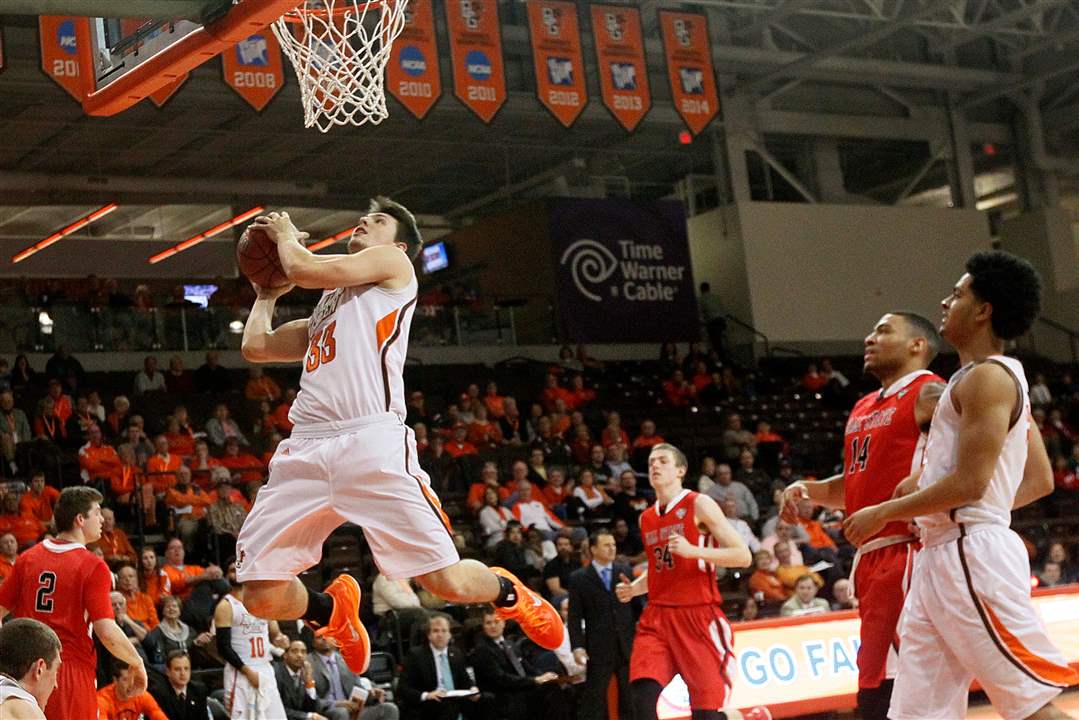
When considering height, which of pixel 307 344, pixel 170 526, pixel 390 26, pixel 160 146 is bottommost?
pixel 170 526

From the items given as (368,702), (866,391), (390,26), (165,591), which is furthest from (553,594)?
(866,391)

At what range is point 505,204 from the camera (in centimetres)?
2770

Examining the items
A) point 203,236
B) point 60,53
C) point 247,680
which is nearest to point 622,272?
point 203,236

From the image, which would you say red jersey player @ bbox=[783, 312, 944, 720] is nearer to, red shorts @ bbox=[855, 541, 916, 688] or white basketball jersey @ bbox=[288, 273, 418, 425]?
red shorts @ bbox=[855, 541, 916, 688]

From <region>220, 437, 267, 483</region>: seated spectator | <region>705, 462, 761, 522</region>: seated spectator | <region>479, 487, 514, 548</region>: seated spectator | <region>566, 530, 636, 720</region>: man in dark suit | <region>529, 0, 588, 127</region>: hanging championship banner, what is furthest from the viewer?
<region>529, 0, 588, 127</region>: hanging championship banner

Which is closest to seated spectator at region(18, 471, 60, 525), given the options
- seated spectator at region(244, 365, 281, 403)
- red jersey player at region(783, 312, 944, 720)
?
seated spectator at region(244, 365, 281, 403)

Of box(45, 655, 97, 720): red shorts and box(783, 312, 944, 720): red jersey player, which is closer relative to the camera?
box(783, 312, 944, 720): red jersey player

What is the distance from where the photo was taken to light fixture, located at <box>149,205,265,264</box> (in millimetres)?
24891

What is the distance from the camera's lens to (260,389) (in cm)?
1741

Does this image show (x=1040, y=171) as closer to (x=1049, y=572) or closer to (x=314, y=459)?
(x=1049, y=572)

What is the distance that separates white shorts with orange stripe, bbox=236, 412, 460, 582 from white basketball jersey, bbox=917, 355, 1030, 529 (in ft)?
5.91

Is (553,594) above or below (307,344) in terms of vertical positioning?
below

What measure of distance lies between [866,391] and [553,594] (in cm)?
1208

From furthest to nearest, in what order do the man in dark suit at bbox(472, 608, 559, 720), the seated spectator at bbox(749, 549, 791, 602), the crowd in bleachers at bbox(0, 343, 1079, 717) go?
the seated spectator at bbox(749, 549, 791, 602), the crowd in bleachers at bbox(0, 343, 1079, 717), the man in dark suit at bbox(472, 608, 559, 720)
